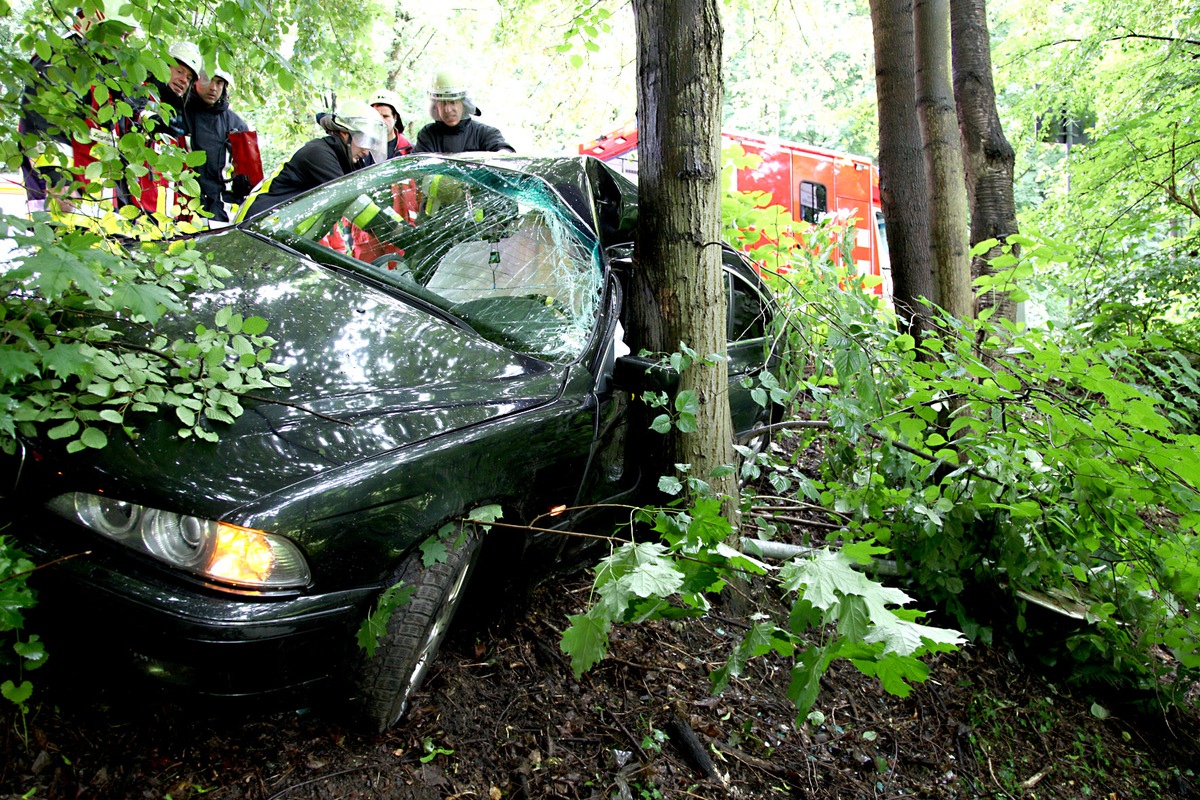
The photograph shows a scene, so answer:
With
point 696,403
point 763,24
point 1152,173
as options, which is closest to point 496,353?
point 696,403

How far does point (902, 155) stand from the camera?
4938mm

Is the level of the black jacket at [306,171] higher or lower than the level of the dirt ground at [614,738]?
higher

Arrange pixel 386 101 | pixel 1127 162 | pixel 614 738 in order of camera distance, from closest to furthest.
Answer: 1. pixel 614 738
2. pixel 386 101
3. pixel 1127 162

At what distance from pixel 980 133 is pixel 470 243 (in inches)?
153

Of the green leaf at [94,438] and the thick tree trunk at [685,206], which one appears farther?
the thick tree trunk at [685,206]

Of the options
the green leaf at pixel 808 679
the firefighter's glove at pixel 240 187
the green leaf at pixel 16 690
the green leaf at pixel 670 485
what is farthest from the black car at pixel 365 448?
the firefighter's glove at pixel 240 187

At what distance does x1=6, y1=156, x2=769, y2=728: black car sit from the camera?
1770 millimetres

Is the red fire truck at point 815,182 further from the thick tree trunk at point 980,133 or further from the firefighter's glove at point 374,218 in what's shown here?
the firefighter's glove at point 374,218

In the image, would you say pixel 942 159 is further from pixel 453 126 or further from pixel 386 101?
pixel 386 101

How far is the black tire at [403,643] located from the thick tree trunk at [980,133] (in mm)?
4439

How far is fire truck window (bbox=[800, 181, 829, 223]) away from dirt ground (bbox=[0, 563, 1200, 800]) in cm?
859

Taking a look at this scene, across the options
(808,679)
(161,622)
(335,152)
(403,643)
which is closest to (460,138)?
(335,152)

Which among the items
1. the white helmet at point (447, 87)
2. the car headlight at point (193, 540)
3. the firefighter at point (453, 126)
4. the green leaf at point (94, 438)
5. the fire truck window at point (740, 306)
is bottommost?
the car headlight at point (193, 540)

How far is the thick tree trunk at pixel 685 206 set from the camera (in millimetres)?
2938
